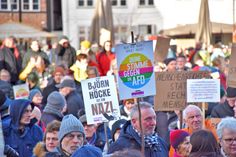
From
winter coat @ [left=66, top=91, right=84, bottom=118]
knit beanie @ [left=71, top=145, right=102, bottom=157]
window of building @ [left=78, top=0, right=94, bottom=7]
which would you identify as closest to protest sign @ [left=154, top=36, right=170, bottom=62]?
winter coat @ [left=66, top=91, right=84, bottom=118]

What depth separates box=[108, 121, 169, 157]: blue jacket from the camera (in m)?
7.36

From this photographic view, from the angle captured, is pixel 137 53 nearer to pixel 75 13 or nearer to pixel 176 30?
pixel 176 30

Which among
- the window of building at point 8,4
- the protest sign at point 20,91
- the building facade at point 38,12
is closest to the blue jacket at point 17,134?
the protest sign at point 20,91

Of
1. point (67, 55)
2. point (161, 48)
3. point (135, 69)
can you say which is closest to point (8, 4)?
point (67, 55)

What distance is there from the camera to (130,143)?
24.3 ft

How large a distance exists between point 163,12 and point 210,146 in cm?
4776

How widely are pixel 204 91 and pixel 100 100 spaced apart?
59.2 inches

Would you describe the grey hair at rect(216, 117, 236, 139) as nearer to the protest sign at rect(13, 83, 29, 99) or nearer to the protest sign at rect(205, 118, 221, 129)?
the protest sign at rect(205, 118, 221, 129)

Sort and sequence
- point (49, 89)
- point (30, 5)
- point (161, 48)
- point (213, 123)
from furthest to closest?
point (30, 5) < point (49, 89) < point (161, 48) < point (213, 123)

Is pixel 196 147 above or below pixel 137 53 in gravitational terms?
below

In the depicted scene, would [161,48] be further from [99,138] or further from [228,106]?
[99,138]

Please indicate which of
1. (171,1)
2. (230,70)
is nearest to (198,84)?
Result: (230,70)

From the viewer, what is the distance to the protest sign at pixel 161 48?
43.6 feet

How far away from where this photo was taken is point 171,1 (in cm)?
5178
